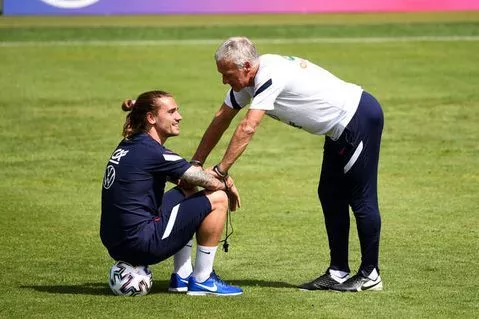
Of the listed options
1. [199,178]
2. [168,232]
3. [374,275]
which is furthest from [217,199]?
[374,275]

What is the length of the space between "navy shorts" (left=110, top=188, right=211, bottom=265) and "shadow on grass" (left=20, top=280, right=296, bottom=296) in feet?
1.48

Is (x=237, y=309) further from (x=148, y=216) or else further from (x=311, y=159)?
(x=311, y=159)

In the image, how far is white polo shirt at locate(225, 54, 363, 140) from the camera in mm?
9539

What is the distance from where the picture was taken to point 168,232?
376 inches

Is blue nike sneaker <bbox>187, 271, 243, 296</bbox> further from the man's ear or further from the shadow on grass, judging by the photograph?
the man's ear

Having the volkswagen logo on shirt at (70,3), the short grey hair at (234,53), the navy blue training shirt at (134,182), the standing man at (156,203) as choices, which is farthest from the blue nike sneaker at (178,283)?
the volkswagen logo on shirt at (70,3)

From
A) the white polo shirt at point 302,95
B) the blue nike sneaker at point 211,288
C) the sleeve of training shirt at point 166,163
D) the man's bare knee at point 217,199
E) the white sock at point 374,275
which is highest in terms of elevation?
the white polo shirt at point 302,95

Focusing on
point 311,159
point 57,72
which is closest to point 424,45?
point 57,72

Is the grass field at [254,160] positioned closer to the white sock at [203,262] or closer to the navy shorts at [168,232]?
the white sock at [203,262]

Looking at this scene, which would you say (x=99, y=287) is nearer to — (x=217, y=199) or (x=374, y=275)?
(x=217, y=199)

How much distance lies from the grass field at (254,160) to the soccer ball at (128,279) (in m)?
0.11

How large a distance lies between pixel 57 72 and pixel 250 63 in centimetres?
1475

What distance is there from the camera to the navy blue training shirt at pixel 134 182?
9.53 meters

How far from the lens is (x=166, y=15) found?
32.2 meters
